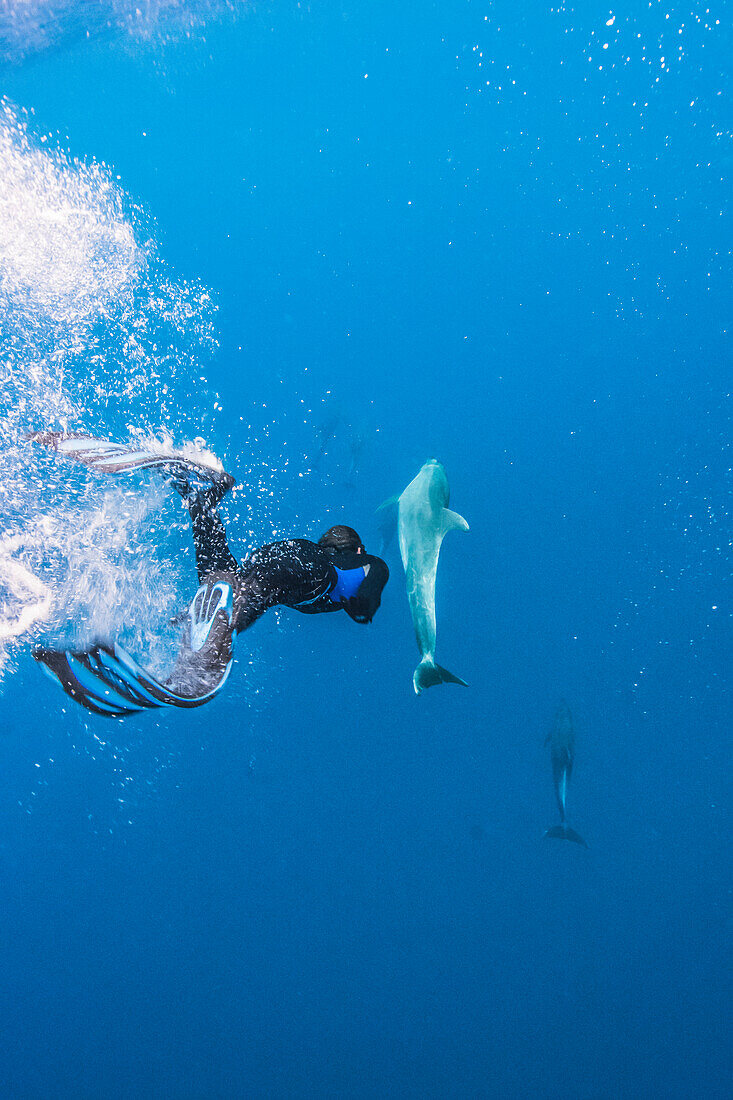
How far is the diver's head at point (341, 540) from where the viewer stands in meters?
3.62

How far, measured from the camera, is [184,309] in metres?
8.58

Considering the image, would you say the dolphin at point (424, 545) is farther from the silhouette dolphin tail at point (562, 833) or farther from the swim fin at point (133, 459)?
the silhouette dolphin tail at point (562, 833)

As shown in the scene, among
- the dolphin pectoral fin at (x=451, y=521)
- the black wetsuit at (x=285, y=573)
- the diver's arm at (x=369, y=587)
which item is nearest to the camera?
the black wetsuit at (x=285, y=573)

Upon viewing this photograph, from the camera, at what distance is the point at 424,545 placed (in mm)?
4352

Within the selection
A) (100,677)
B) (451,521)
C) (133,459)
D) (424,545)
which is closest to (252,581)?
(100,677)

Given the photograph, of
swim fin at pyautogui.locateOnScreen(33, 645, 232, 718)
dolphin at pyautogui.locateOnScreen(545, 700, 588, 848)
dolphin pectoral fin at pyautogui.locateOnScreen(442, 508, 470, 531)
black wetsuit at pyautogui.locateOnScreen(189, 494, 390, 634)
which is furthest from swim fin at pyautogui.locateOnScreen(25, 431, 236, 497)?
dolphin at pyautogui.locateOnScreen(545, 700, 588, 848)

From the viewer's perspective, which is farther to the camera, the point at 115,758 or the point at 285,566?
the point at 115,758

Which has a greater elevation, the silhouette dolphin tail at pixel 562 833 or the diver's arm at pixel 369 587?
the diver's arm at pixel 369 587

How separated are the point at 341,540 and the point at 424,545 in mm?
917

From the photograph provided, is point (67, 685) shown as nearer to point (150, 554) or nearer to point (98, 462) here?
point (98, 462)

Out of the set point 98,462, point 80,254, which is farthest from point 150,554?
point 80,254

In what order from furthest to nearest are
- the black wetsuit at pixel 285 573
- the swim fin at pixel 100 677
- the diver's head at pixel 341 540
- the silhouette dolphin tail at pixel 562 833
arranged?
the silhouette dolphin tail at pixel 562 833 < the diver's head at pixel 341 540 < the black wetsuit at pixel 285 573 < the swim fin at pixel 100 677

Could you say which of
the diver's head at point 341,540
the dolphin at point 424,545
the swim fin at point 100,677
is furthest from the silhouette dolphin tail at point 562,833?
the swim fin at point 100,677

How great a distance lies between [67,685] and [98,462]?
1202 mm
